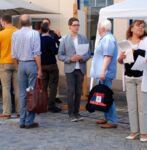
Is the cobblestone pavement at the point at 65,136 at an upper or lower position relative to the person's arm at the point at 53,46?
lower

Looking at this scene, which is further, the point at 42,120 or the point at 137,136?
the point at 42,120

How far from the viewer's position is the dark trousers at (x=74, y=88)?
9344mm

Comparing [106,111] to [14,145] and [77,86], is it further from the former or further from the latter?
[14,145]

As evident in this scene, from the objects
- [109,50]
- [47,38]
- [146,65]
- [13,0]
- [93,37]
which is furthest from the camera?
[93,37]

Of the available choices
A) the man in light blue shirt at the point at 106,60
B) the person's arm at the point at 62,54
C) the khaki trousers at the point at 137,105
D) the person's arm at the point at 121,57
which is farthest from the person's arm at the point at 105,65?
the person's arm at the point at 62,54

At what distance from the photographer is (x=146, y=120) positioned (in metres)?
7.80

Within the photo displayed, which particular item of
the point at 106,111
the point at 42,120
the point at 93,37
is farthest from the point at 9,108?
the point at 93,37

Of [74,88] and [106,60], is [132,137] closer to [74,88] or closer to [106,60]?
[106,60]

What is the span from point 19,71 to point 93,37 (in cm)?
670

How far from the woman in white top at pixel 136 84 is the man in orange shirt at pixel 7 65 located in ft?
8.42

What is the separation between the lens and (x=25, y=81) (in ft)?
28.8

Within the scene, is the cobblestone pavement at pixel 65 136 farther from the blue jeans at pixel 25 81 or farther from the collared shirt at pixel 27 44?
the collared shirt at pixel 27 44

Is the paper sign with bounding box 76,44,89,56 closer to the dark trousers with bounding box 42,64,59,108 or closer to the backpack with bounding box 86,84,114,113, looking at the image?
the backpack with bounding box 86,84,114,113

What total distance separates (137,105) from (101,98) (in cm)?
81
